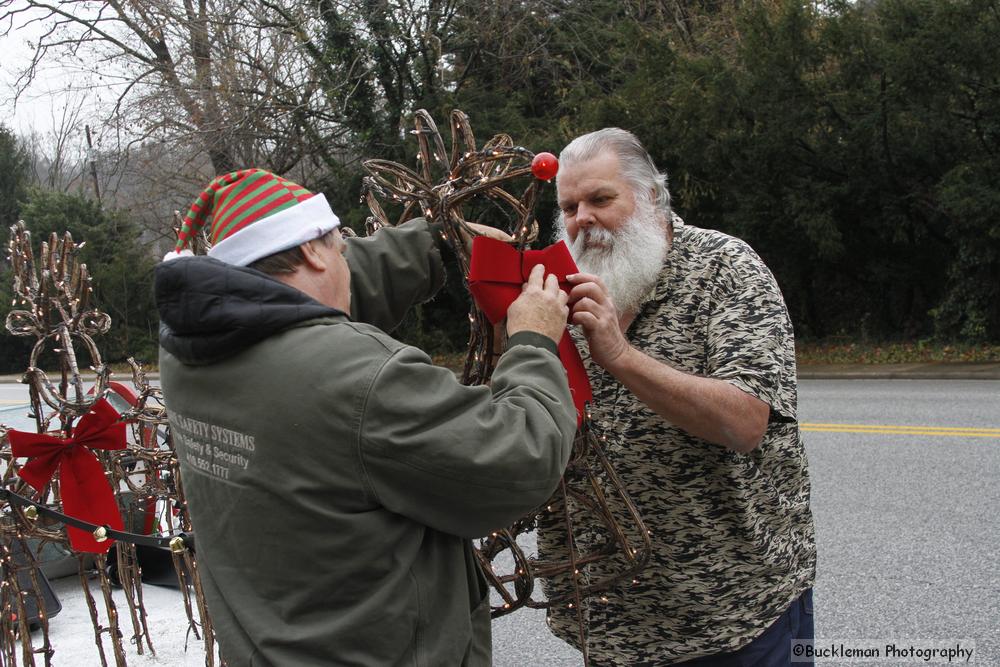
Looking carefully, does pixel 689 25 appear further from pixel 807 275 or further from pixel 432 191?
pixel 432 191

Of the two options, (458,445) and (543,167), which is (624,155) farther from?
(458,445)

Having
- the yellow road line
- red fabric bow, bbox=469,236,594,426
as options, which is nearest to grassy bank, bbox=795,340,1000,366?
the yellow road line

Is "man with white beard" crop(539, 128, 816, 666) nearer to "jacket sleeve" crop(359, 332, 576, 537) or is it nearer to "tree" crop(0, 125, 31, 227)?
"jacket sleeve" crop(359, 332, 576, 537)

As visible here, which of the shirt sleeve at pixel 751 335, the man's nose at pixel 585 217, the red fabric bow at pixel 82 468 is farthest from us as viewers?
the red fabric bow at pixel 82 468

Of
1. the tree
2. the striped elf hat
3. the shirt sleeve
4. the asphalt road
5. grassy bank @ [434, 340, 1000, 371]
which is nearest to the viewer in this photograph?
the striped elf hat

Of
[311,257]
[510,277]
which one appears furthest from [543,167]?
[311,257]

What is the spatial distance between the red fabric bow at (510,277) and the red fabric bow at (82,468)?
1568 millimetres

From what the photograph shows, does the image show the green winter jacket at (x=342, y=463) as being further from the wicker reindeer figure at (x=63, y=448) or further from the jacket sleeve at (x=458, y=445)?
the wicker reindeer figure at (x=63, y=448)

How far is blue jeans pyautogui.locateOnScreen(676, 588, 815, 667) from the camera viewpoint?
1.96 m

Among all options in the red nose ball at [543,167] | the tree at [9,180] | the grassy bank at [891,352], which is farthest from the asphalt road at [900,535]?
the tree at [9,180]

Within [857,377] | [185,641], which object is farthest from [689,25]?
[185,641]

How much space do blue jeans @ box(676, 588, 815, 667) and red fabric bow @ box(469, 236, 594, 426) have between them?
0.65 m

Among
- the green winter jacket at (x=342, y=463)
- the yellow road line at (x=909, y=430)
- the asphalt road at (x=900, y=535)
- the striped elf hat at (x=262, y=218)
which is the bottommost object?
the yellow road line at (x=909, y=430)

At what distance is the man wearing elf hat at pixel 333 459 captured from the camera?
134 centimetres
